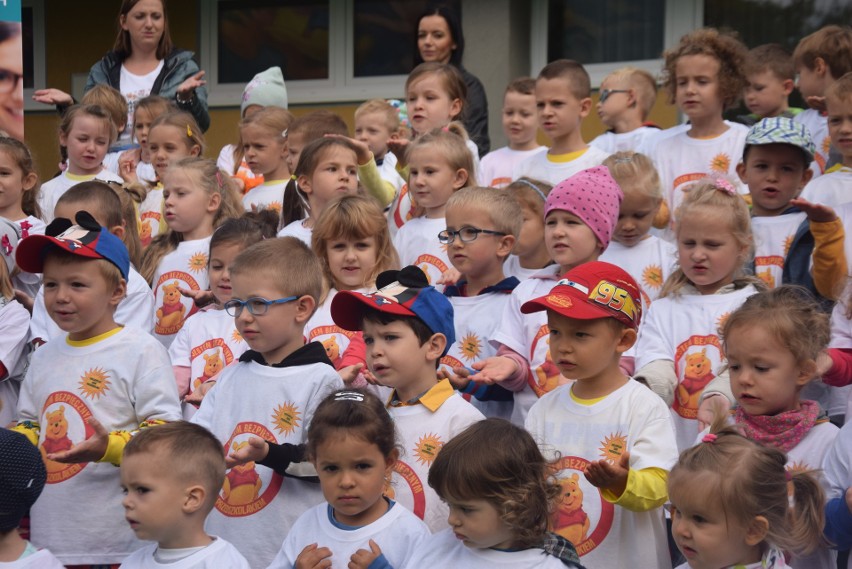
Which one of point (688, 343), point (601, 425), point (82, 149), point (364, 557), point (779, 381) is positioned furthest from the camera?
point (82, 149)

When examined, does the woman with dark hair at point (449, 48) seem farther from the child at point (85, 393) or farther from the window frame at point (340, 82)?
the child at point (85, 393)

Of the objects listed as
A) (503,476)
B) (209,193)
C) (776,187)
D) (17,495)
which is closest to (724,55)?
(776,187)

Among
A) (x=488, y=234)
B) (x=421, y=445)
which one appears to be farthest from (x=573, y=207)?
(x=421, y=445)

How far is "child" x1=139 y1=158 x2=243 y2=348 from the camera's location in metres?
6.71

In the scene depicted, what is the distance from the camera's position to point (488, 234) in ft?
18.9

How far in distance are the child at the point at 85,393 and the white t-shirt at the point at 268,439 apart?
0.36 metres

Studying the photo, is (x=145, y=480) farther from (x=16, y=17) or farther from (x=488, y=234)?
(x=16, y=17)

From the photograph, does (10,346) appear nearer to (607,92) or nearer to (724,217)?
(724,217)

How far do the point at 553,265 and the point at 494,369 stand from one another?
100cm

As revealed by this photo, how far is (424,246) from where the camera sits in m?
6.58

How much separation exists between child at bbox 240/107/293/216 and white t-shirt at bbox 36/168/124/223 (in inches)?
35.3

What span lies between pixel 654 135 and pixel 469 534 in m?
4.57

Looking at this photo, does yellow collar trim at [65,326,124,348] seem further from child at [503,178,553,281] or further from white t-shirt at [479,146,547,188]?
white t-shirt at [479,146,547,188]

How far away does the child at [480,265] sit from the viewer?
5691 millimetres
